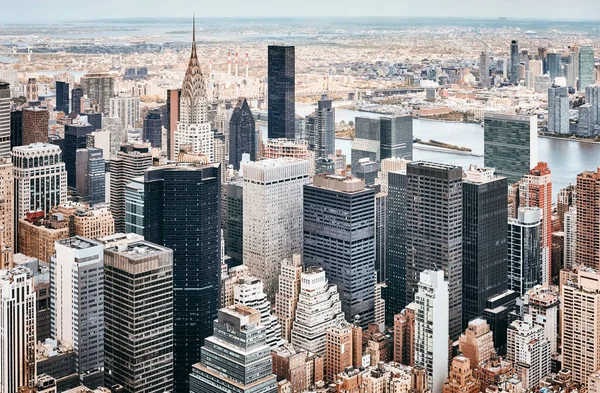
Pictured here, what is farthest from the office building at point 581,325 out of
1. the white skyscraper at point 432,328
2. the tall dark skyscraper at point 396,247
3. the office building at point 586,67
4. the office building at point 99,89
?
the office building at point 99,89

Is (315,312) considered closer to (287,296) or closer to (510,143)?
(287,296)

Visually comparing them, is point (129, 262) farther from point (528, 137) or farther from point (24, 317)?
point (528, 137)

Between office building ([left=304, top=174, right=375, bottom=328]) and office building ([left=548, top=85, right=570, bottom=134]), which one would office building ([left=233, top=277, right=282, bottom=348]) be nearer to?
office building ([left=304, top=174, right=375, bottom=328])

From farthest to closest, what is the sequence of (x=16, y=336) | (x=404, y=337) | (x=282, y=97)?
(x=282, y=97)
(x=404, y=337)
(x=16, y=336)

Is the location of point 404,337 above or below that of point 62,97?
below

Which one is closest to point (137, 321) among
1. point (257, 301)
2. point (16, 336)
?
point (16, 336)

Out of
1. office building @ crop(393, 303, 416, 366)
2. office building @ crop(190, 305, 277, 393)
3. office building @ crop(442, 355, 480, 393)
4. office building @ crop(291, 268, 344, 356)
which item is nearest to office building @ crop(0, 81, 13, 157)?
office building @ crop(291, 268, 344, 356)

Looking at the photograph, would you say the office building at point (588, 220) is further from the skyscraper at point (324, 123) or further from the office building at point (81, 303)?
the office building at point (81, 303)
